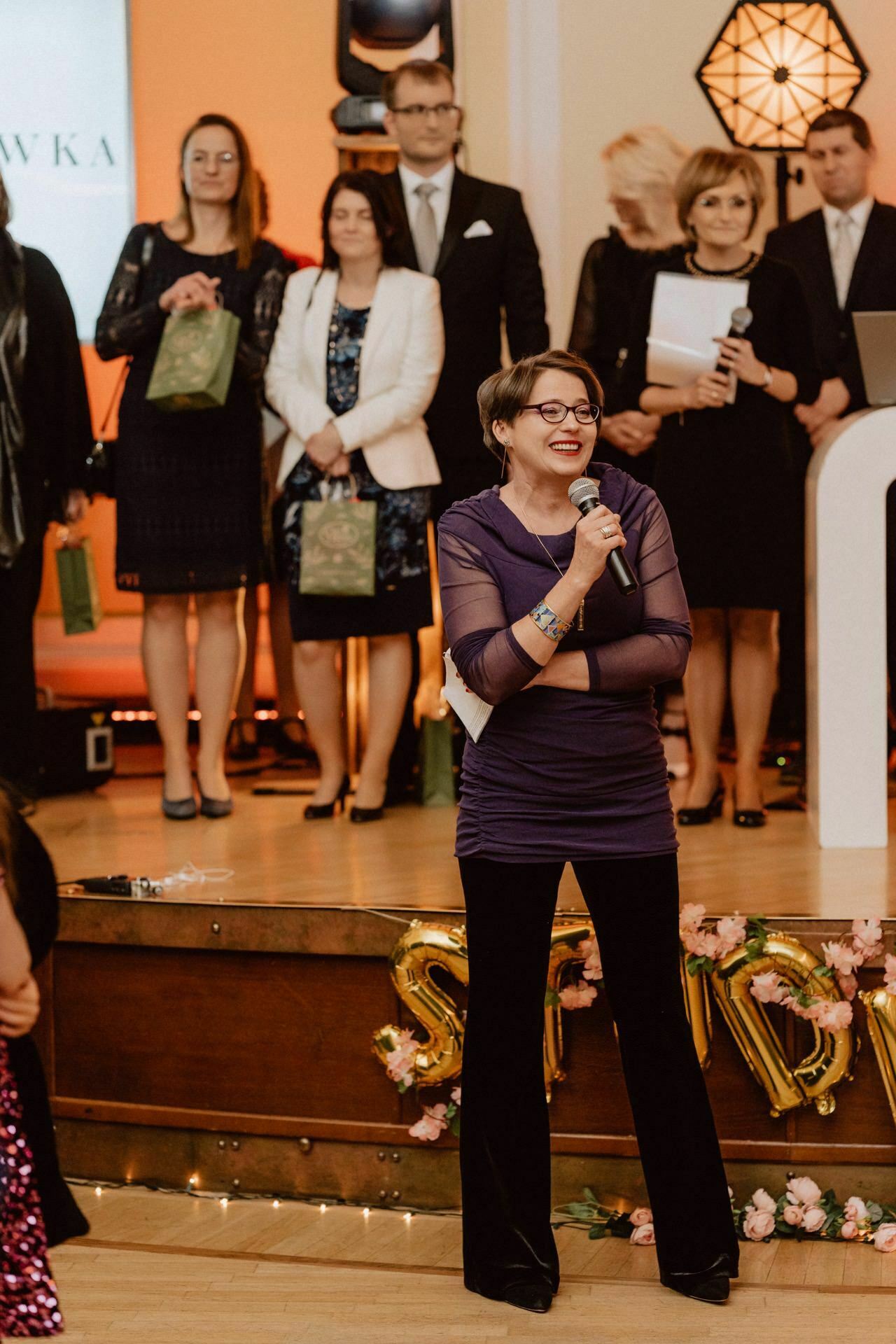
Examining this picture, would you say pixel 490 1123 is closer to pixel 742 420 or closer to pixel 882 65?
pixel 742 420

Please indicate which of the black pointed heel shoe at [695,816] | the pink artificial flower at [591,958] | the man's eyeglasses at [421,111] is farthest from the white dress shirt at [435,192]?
the pink artificial flower at [591,958]

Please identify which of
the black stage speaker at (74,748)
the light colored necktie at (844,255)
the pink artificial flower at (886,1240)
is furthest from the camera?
the black stage speaker at (74,748)

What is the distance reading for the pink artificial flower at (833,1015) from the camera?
2.72 metres

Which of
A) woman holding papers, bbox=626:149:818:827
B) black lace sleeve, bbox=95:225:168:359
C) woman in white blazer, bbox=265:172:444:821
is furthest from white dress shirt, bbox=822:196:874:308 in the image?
black lace sleeve, bbox=95:225:168:359

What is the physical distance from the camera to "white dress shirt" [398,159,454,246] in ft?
13.0

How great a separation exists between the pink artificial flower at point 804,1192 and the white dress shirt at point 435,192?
Result: 2271mm

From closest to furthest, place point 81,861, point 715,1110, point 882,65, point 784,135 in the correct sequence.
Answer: point 715,1110 → point 81,861 → point 784,135 → point 882,65

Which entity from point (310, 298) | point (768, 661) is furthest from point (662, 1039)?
point (310, 298)

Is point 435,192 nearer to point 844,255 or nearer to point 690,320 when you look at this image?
point 690,320

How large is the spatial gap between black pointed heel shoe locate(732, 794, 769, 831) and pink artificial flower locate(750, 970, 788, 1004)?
949 mm

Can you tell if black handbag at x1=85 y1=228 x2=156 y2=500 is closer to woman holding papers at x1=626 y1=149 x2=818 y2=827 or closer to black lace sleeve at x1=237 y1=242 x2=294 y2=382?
black lace sleeve at x1=237 y1=242 x2=294 y2=382

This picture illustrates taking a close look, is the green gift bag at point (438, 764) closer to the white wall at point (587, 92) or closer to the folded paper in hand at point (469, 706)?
the folded paper in hand at point (469, 706)

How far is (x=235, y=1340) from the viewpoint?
2.34 meters

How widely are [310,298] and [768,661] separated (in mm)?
1298
